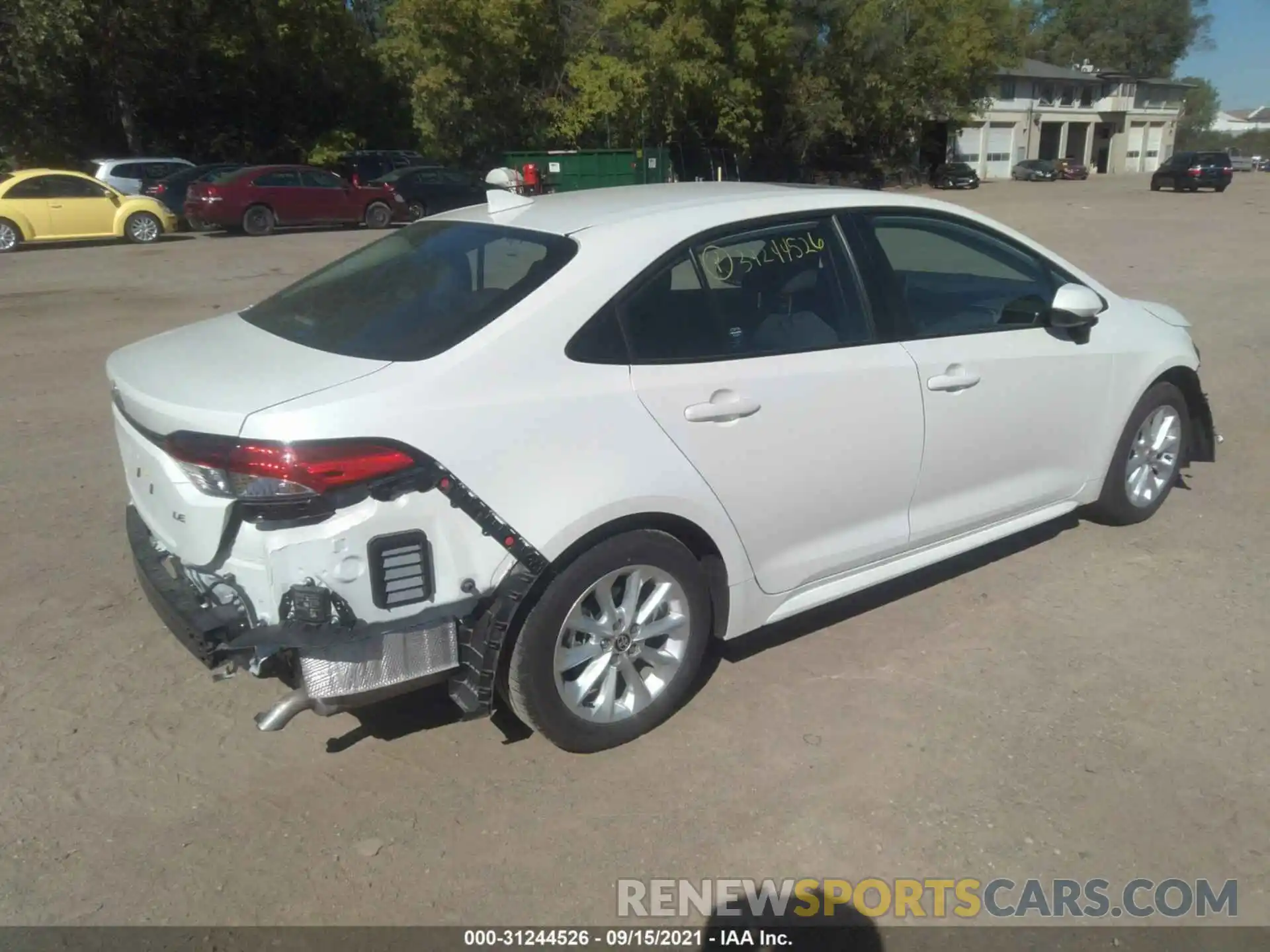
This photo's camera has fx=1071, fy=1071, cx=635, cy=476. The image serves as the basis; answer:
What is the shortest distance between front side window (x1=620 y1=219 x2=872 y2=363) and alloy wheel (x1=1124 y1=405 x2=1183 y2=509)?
200 centimetres

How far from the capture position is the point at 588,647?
131 inches

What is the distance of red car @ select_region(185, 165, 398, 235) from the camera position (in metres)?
22.2

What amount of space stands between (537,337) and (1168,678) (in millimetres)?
2595

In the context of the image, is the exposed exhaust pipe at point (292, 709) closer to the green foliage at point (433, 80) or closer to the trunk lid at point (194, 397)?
the trunk lid at point (194, 397)

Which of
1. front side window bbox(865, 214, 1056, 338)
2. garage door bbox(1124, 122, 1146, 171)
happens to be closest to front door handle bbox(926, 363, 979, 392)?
front side window bbox(865, 214, 1056, 338)

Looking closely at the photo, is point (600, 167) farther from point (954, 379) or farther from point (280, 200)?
point (954, 379)

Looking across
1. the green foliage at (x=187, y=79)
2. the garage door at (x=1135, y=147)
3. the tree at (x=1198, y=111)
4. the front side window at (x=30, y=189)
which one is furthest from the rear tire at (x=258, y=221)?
the tree at (x=1198, y=111)

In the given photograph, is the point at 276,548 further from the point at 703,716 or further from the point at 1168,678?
the point at 1168,678

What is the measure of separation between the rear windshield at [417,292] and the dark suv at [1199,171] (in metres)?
46.1

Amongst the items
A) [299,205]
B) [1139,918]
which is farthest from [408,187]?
[1139,918]

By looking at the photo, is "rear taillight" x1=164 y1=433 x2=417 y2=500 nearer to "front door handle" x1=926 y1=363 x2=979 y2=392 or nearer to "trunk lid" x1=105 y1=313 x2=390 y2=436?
"trunk lid" x1=105 y1=313 x2=390 y2=436

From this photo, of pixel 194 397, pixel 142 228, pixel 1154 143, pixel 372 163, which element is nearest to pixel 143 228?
pixel 142 228

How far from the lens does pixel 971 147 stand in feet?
200

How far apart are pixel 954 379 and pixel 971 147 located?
62450mm
